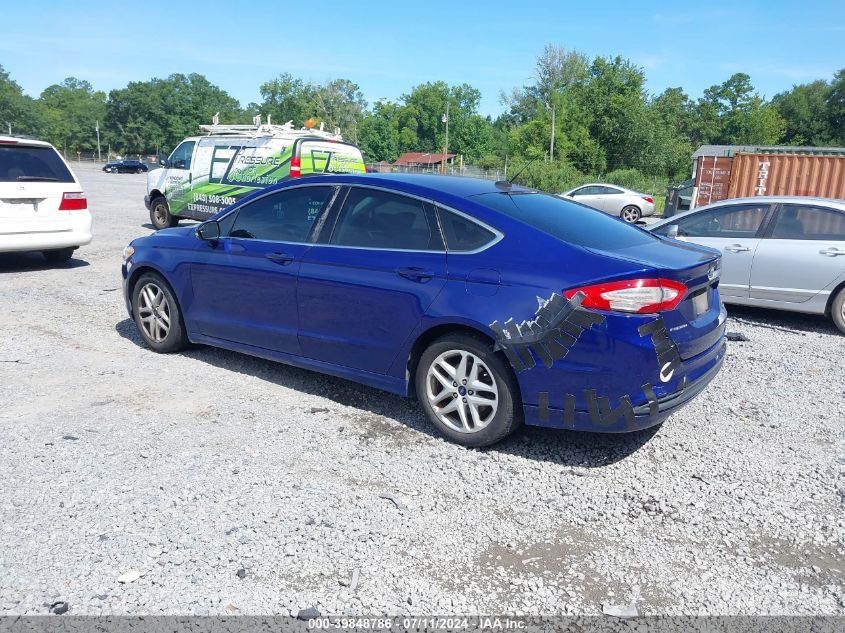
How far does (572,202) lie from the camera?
16.1 ft

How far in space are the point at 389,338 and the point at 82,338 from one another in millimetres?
3609

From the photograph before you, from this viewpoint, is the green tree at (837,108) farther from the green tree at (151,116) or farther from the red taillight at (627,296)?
the red taillight at (627,296)

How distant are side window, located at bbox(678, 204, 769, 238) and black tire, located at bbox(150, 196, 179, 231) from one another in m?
11.3

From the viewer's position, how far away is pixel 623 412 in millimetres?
3602

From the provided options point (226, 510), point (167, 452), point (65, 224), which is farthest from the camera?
point (65, 224)

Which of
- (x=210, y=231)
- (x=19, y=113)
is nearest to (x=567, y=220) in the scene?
(x=210, y=231)

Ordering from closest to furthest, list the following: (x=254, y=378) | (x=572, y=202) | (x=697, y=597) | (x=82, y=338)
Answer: (x=697, y=597), (x=572, y=202), (x=254, y=378), (x=82, y=338)

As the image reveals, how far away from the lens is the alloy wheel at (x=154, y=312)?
573 cm

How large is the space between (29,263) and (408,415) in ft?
27.3

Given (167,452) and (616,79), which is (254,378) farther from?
(616,79)

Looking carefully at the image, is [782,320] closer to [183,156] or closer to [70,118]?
[183,156]

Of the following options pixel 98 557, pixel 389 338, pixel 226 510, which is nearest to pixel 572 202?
pixel 389 338

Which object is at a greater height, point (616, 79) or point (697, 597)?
point (616, 79)

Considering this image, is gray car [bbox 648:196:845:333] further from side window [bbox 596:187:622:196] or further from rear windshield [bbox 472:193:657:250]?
side window [bbox 596:187:622:196]
